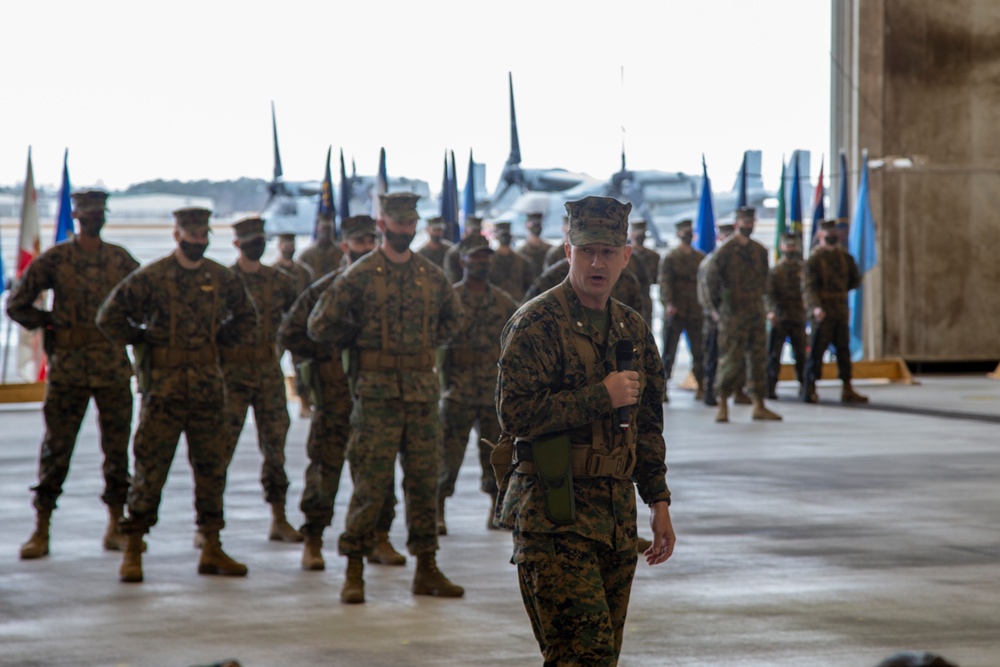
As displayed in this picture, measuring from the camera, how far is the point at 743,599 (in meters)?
6.14

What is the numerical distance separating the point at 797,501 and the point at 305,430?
19.7ft

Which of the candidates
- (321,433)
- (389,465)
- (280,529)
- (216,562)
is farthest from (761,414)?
(389,465)

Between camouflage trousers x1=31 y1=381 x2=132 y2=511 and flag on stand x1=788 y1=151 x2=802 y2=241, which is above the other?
flag on stand x1=788 y1=151 x2=802 y2=241

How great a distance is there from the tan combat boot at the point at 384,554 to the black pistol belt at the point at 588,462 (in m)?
3.46

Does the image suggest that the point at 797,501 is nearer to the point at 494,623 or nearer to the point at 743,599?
the point at 743,599

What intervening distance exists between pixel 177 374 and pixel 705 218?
40.5 ft

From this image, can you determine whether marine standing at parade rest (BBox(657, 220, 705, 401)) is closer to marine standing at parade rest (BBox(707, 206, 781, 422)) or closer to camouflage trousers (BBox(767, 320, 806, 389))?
camouflage trousers (BBox(767, 320, 806, 389))

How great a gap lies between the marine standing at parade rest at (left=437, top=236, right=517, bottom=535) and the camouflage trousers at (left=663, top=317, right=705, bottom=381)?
8333 millimetres

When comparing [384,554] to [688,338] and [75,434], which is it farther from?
[688,338]

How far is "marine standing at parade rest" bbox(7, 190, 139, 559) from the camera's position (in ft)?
24.3

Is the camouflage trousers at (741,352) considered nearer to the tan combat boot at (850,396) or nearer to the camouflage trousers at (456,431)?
the tan combat boot at (850,396)

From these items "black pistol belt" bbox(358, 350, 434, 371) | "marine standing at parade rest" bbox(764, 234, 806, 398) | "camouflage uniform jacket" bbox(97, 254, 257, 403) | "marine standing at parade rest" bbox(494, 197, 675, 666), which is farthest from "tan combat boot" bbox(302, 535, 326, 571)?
"marine standing at parade rest" bbox(764, 234, 806, 398)

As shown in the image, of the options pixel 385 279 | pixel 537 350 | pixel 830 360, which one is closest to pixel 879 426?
pixel 830 360

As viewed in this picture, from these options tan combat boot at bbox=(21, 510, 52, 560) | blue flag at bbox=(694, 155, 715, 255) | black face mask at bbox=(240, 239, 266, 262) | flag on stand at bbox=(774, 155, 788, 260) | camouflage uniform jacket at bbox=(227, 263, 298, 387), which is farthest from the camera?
flag on stand at bbox=(774, 155, 788, 260)
